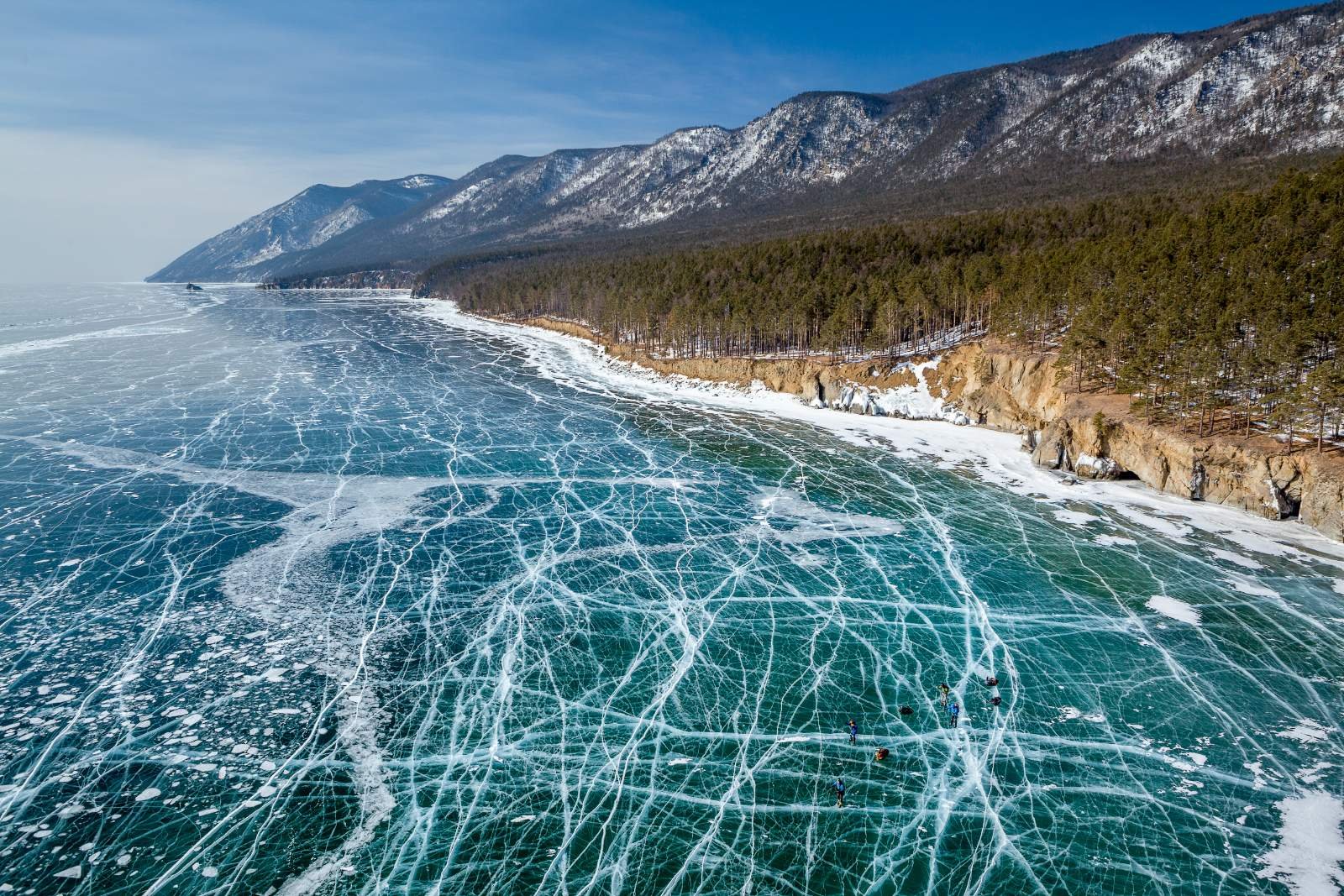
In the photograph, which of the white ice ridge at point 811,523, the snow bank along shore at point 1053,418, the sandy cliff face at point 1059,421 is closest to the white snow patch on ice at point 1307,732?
the white ice ridge at point 811,523

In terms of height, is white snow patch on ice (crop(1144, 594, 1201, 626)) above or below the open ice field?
above

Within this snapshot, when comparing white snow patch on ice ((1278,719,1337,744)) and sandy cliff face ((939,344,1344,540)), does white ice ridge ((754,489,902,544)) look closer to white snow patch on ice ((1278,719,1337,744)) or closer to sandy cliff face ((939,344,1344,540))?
white snow patch on ice ((1278,719,1337,744))

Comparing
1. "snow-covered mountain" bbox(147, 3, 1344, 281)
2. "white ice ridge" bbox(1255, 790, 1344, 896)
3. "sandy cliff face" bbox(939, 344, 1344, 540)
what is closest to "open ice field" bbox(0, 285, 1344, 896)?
"white ice ridge" bbox(1255, 790, 1344, 896)

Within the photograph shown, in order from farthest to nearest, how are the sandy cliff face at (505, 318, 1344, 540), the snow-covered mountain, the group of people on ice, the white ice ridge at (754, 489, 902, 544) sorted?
the snow-covered mountain → the white ice ridge at (754, 489, 902, 544) → the sandy cliff face at (505, 318, 1344, 540) → the group of people on ice

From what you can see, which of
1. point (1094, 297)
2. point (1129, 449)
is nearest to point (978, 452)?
point (1129, 449)

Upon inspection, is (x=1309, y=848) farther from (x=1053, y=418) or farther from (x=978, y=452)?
(x=1053, y=418)

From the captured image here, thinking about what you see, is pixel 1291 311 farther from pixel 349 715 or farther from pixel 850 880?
pixel 349 715

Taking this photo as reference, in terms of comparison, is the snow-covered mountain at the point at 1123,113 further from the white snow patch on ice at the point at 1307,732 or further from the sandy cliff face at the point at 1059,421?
the white snow patch on ice at the point at 1307,732

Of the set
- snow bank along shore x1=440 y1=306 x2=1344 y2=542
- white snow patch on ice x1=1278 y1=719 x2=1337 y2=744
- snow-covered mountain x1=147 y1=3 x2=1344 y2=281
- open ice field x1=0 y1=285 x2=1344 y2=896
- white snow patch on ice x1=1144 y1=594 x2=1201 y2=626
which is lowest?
open ice field x1=0 y1=285 x2=1344 y2=896
